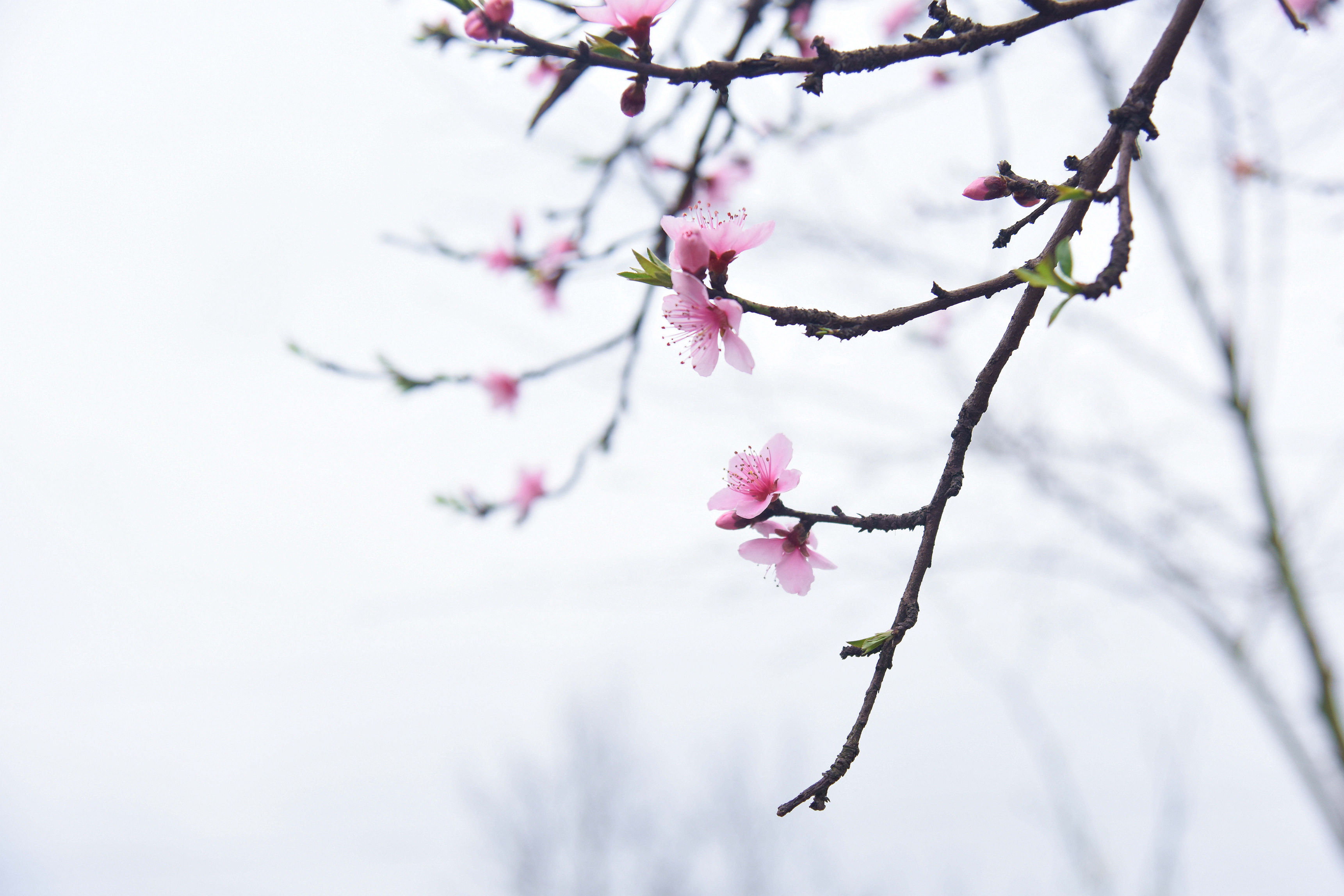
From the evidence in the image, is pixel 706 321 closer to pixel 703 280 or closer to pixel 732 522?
pixel 703 280

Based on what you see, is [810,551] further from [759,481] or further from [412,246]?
[412,246]

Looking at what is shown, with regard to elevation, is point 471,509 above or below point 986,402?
below

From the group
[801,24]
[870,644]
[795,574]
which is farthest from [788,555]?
[801,24]

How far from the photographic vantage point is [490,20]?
2.90 feet

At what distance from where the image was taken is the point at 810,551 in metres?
0.95

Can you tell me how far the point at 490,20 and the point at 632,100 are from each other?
201 millimetres

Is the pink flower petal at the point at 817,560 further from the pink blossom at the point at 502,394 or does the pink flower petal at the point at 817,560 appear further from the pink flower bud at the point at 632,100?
the pink blossom at the point at 502,394

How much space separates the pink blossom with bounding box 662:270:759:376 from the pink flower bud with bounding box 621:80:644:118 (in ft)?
0.93

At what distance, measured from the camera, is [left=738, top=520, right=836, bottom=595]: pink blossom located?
923 millimetres

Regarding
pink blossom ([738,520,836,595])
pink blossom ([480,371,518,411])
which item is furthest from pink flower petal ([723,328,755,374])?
pink blossom ([480,371,518,411])

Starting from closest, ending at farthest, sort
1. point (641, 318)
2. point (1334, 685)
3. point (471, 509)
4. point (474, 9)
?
point (474, 9) < point (641, 318) < point (471, 509) < point (1334, 685)

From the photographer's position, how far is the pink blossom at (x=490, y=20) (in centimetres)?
89

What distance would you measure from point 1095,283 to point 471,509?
1.53m

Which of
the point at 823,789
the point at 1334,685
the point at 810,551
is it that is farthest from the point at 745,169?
the point at 1334,685
